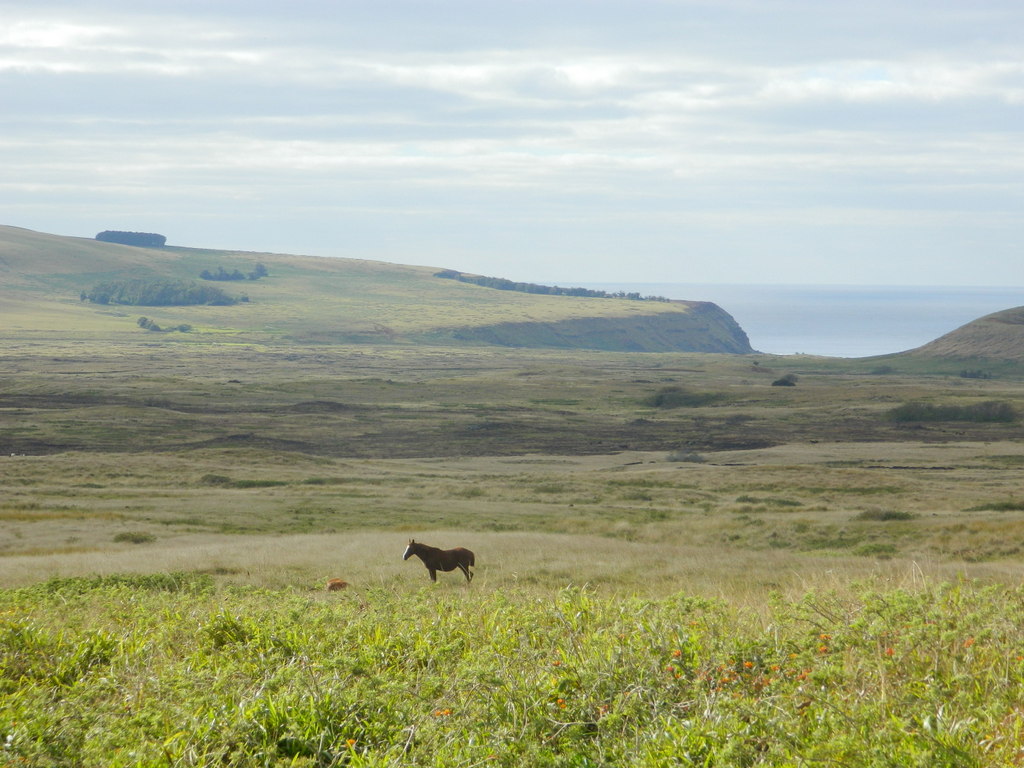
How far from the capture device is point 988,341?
5979 inches

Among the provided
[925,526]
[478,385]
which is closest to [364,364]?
[478,385]

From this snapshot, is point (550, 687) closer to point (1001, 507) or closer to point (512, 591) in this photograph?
point (512, 591)

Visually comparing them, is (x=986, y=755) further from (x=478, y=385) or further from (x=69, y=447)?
(x=478, y=385)

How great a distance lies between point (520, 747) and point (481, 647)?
7.41 feet

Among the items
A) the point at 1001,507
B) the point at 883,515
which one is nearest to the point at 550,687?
the point at 883,515

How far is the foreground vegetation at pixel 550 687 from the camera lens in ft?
19.6

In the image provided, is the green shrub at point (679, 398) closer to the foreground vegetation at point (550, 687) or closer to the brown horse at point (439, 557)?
the brown horse at point (439, 557)

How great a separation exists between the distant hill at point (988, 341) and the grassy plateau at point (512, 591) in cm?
7310

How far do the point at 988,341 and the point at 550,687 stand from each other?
16382 cm

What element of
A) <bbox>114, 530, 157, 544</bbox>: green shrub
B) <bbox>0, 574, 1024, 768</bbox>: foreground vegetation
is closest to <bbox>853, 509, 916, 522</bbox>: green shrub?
<bbox>114, 530, 157, 544</bbox>: green shrub

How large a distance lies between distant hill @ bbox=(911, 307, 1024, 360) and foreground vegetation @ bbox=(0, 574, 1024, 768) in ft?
505

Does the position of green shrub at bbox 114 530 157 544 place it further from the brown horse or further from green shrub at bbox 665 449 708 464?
green shrub at bbox 665 449 708 464

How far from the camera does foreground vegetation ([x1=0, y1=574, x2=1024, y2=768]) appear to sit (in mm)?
5965

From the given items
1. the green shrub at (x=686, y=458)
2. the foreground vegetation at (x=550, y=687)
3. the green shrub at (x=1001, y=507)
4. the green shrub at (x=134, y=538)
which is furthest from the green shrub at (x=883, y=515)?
the foreground vegetation at (x=550, y=687)
